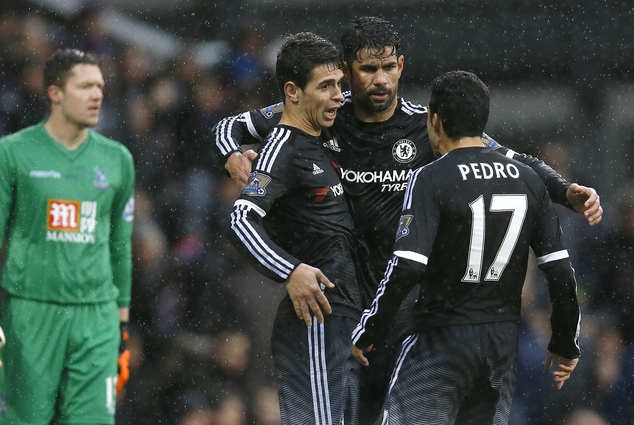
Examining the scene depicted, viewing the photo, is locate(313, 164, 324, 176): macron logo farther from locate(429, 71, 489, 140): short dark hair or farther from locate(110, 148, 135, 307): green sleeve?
locate(110, 148, 135, 307): green sleeve

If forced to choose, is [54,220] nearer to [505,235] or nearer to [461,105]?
[461,105]

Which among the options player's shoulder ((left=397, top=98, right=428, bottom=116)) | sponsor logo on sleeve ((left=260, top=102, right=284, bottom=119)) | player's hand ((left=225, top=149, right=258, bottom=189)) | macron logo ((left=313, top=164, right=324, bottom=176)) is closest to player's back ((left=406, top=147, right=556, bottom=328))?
macron logo ((left=313, top=164, right=324, bottom=176))

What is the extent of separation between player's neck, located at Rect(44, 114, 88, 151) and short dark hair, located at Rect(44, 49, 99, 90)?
18 centimetres

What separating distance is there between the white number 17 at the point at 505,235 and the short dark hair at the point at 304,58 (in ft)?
3.50

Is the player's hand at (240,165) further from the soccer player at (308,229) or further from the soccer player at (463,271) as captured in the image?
the soccer player at (463,271)

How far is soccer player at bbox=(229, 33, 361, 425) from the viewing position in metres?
4.13

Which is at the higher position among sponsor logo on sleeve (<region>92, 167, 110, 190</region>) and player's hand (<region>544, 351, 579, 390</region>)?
sponsor logo on sleeve (<region>92, 167, 110, 190</region>)

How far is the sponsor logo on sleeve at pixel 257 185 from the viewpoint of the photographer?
4.09 m

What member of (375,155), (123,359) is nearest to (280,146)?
(375,155)

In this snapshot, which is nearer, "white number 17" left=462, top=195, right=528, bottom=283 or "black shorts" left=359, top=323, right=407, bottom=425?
"white number 17" left=462, top=195, right=528, bottom=283

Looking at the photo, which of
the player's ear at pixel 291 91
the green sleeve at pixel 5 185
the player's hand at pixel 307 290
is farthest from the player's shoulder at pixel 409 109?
the green sleeve at pixel 5 185

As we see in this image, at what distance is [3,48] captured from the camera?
24.0ft

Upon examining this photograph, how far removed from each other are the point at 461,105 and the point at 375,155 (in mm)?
792

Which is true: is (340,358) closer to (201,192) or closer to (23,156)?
(23,156)
